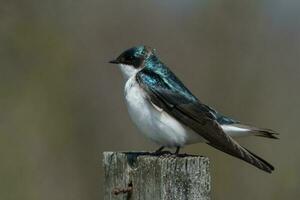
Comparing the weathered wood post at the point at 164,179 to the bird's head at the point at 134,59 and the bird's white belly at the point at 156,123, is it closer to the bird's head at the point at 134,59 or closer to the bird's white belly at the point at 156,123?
the bird's white belly at the point at 156,123

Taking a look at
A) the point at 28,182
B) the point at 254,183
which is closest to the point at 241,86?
the point at 254,183

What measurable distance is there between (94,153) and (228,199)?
104 cm

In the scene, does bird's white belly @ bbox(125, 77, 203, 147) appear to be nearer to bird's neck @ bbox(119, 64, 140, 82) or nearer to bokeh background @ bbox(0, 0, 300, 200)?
bird's neck @ bbox(119, 64, 140, 82)

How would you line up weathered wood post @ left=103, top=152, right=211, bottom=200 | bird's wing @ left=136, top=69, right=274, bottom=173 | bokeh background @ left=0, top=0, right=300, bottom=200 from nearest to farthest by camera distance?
weathered wood post @ left=103, top=152, right=211, bottom=200, bird's wing @ left=136, top=69, right=274, bottom=173, bokeh background @ left=0, top=0, right=300, bottom=200

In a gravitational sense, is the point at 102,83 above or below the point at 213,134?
above

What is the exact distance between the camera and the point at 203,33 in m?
7.28

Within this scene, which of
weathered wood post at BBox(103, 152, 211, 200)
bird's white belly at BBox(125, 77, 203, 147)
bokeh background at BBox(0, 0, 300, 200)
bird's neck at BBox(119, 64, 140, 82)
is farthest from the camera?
bokeh background at BBox(0, 0, 300, 200)

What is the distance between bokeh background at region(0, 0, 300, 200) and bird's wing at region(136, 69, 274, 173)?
8.16 ft

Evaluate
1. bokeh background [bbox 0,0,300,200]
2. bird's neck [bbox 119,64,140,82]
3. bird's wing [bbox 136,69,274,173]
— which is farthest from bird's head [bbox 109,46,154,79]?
bokeh background [bbox 0,0,300,200]

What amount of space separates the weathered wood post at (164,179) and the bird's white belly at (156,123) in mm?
928

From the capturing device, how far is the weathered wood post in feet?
8.64

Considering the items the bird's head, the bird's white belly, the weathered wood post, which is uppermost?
the bird's head

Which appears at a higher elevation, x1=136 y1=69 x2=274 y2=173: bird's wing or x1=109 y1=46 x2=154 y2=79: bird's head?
x1=109 y1=46 x2=154 y2=79: bird's head

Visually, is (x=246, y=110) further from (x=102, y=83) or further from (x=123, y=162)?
(x=123, y=162)
